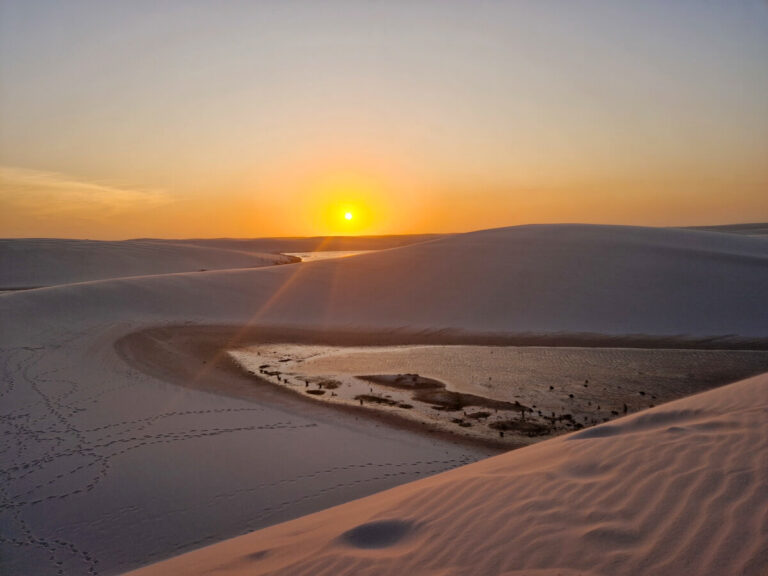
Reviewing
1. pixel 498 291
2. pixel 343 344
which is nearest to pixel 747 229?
pixel 498 291

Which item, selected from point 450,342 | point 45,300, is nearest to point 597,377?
point 450,342

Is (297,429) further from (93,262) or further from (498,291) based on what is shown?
(93,262)

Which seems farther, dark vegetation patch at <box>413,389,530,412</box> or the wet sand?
dark vegetation patch at <box>413,389,530,412</box>

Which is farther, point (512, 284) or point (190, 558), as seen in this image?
point (512, 284)

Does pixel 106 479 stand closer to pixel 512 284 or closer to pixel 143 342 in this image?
pixel 143 342

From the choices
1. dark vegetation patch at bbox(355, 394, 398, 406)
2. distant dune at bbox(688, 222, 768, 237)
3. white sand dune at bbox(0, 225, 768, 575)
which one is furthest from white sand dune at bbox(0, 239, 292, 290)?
distant dune at bbox(688, 222, 768, 237)

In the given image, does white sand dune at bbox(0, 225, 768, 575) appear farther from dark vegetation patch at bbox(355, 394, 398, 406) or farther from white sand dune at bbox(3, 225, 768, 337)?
dark vegetation patch at bbox(355, 394, 398, 406)

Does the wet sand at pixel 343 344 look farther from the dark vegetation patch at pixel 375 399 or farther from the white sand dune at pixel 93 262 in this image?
the white sand dune at pixel 93 262
